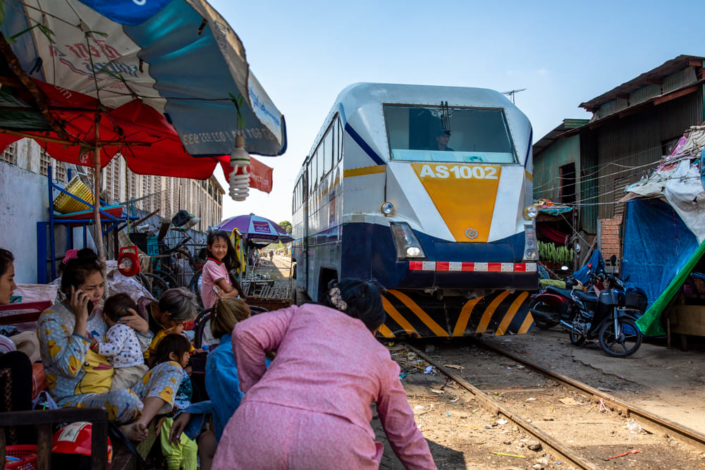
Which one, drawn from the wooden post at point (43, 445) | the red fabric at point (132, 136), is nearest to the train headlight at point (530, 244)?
the red fabric at point (132, 136)

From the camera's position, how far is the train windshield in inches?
266

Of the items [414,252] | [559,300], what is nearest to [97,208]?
[414,252]

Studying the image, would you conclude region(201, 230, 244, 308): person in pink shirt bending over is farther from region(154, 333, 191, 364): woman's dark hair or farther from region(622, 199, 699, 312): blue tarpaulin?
region(622, 199, 699, 312): blue tarpaulin

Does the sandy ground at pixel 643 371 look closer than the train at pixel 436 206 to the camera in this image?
Yes

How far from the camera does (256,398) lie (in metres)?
1.71

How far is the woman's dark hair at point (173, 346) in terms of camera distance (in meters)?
3.12

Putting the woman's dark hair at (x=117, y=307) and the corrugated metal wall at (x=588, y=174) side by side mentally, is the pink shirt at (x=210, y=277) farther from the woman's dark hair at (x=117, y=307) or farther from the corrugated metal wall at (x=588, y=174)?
the corrugated metal wall at (x=588, y=174)

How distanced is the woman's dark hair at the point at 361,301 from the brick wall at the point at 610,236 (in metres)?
18.5

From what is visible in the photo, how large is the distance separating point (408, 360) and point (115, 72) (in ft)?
16.5

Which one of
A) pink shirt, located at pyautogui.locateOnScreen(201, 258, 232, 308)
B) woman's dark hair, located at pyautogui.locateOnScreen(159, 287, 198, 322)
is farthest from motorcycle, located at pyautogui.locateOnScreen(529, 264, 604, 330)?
woman's dark hair, located at pyautogui.locateOnScreen(159, 287, 198, 322)

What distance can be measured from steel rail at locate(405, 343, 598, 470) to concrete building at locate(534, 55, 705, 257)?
1298 centimetres

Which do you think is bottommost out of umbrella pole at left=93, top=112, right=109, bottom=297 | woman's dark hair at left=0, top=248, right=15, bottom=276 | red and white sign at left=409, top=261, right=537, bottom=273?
red and white sign at left=409, top=261, right=537, bottom=273

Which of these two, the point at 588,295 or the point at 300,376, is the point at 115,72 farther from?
the point at 588,295

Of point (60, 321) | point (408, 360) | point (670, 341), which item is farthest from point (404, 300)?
point (60, 321)
